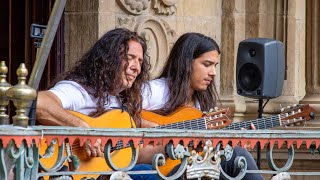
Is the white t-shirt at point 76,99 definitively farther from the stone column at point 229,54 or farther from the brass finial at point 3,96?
the stone column at point 229,54

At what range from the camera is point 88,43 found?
1227 cm

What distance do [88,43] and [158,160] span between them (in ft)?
14.7

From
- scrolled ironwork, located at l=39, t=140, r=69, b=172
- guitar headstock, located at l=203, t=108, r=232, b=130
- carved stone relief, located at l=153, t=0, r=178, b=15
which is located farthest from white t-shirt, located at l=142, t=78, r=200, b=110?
scrolled ironwork, located at l=39, t=140, r=69, b=172

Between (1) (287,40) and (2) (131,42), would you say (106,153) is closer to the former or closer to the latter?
(2) (131,42)

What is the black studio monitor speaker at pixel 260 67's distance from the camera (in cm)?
1106

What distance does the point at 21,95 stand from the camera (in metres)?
7.13

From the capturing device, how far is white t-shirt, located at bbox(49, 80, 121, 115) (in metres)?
A: 9.42

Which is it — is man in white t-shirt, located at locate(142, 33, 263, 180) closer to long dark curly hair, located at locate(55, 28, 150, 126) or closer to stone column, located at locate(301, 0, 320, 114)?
long dark curly hair, located at locate(55, 28, 150, 126)

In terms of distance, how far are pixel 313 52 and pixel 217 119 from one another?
401 centimetres

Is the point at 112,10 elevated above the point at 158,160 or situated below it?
above

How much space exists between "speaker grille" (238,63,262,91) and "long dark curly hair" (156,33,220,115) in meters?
0.38

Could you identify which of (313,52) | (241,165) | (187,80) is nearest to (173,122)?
(187,80)

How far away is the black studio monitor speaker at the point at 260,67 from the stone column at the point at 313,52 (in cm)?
248

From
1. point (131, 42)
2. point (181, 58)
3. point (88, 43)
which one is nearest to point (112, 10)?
point (88, 43)
